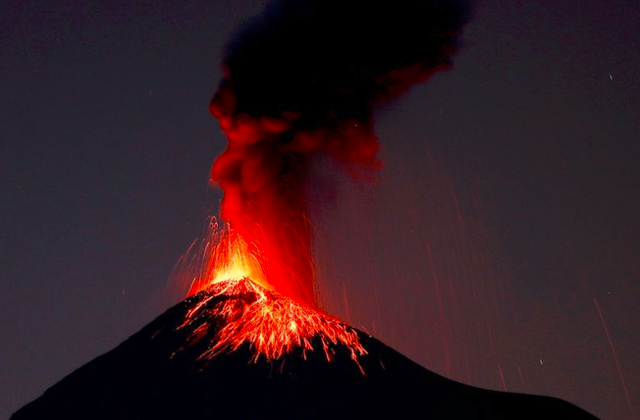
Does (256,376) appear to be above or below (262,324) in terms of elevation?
below

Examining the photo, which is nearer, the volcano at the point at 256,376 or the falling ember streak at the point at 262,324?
the volcano at the point at 256,376

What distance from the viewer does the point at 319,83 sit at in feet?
116

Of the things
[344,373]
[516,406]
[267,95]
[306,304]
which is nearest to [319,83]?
[267,95]

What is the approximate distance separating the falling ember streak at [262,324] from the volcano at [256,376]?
40 millimetres

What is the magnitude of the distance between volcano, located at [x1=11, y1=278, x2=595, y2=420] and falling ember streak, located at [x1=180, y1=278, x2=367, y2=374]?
0.13 feet

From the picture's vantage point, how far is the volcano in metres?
26.1

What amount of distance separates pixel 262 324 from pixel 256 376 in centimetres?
336

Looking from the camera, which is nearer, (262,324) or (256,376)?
(256,376)

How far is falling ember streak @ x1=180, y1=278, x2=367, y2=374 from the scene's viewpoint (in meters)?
29.0

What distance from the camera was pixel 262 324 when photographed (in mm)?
29984

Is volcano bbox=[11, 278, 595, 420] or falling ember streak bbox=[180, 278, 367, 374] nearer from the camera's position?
volcano bbox=[11, 278, 595, 420]

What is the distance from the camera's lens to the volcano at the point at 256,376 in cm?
2608

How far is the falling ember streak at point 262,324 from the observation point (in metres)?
29.0

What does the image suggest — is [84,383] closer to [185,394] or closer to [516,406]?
[185,394]
